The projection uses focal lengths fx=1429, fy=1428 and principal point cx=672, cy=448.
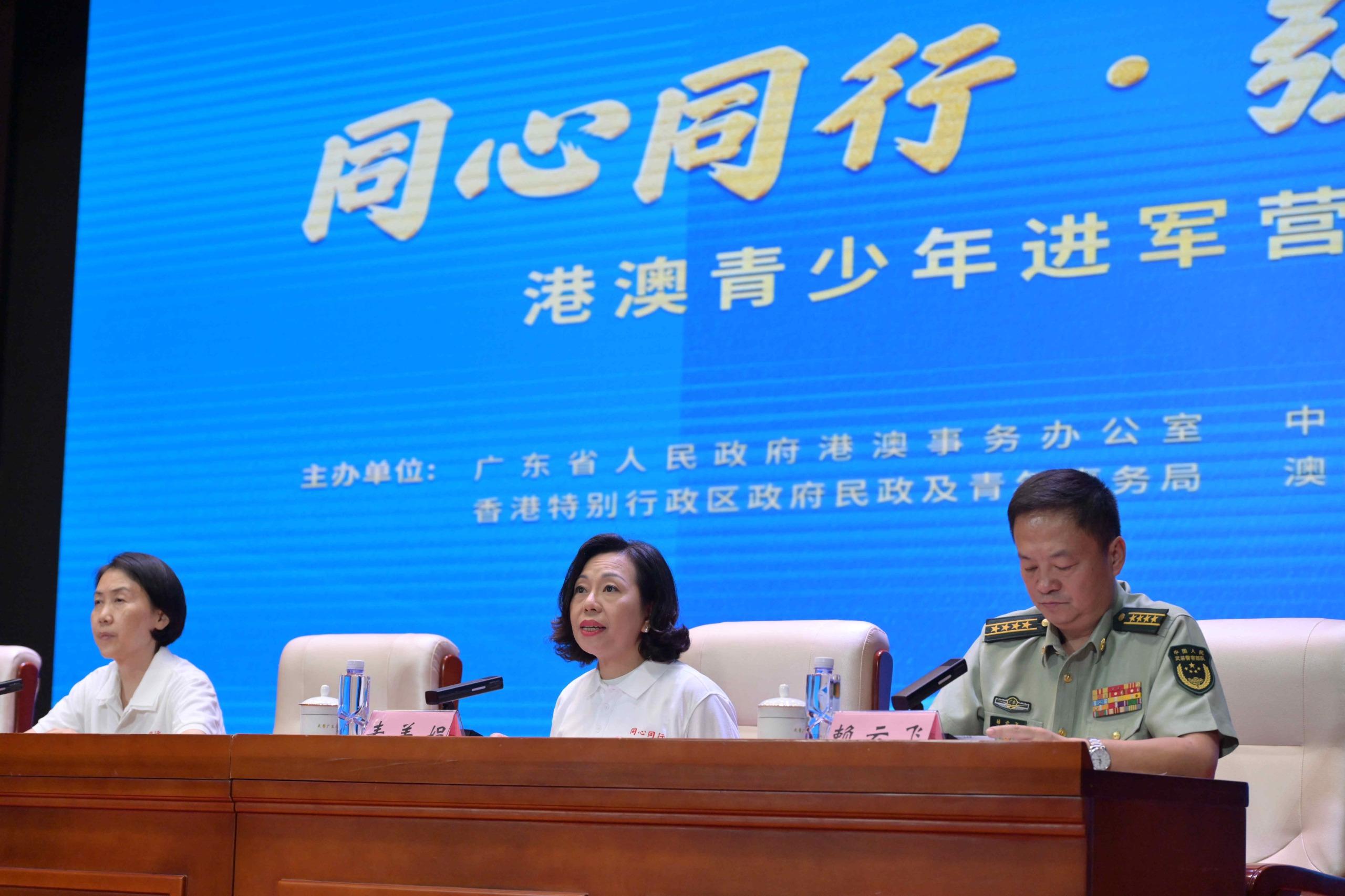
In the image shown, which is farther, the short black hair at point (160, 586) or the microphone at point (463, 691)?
the short black hair at point (160, 586)

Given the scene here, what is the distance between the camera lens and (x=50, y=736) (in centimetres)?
194

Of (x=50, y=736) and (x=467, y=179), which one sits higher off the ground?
(x=467, y=179)

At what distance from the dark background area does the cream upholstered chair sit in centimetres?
280

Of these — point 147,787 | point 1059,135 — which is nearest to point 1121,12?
point 1059,135

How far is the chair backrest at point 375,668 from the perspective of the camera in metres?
2.94

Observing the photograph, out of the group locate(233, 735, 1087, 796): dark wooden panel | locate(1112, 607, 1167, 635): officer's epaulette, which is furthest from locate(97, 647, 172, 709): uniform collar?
A: locate(1112, 607, 1167, 635): officer's epaulette

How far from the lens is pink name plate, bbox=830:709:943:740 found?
162cm

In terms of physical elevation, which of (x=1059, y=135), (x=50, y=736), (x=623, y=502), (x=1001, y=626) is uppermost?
(x=1059, y=135)

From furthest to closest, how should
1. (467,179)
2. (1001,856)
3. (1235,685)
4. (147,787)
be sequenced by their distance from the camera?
(467,179), (1235,685), (147,787), (1001,856)

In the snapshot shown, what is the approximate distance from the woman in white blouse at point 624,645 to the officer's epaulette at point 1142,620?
2.26 ft

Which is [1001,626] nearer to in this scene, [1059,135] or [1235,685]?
[1235,685]

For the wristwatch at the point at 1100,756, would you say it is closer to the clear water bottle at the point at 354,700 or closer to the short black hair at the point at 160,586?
the clear water bottle at the point at 354,700

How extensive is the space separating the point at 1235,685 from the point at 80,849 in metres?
1.73

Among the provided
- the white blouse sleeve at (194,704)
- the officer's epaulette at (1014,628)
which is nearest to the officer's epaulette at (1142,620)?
the officer's epaulette at (1014,628)
